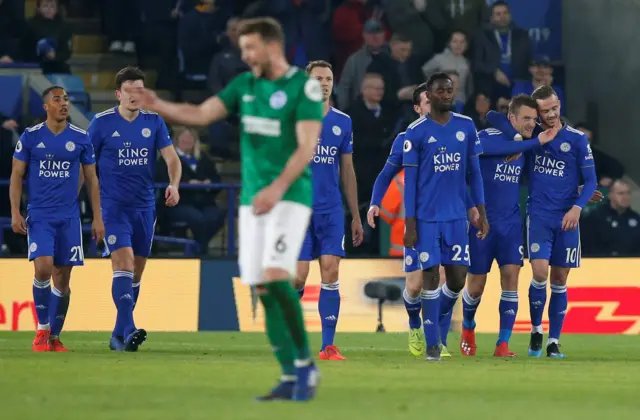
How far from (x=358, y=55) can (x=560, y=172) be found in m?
7.98

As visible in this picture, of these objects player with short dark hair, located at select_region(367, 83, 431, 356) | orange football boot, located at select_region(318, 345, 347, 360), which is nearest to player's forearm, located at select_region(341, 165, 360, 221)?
player with short dark hair, located at select_region(367, 83, 431, 356)

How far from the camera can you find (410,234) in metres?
11.5

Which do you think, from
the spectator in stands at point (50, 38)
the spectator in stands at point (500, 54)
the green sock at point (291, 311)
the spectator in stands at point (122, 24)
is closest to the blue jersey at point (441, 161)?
the green sock at point (291, 311)

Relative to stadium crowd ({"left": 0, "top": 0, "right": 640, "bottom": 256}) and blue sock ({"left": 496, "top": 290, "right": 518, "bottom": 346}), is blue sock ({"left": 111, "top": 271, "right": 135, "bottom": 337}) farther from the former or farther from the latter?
stadium crowd ({"left": 0, "top": 0, "right": 640, "bottom": 256})

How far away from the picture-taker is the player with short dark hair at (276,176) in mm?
7734

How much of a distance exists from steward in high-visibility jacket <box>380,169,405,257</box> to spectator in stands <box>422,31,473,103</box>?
283 cm

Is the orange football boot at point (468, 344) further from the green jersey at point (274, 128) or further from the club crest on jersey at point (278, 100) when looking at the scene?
the club crest on jersey at point (278, 100)

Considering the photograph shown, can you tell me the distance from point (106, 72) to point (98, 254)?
5.36 m

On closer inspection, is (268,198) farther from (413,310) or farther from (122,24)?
(122,24)

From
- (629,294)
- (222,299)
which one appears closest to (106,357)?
(222,299)

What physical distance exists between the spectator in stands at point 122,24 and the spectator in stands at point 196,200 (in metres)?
3.60

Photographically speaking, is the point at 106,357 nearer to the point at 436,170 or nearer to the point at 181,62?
the point at 436,170

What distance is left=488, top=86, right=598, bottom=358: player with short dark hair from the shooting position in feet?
43.0

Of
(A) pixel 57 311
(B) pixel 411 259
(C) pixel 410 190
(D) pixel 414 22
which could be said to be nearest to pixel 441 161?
(C) pixel 410 190
